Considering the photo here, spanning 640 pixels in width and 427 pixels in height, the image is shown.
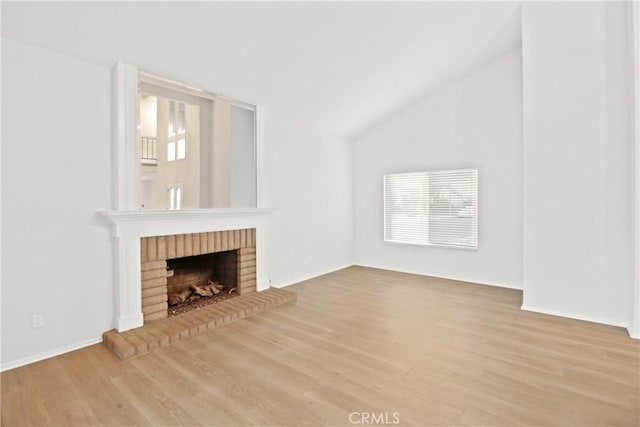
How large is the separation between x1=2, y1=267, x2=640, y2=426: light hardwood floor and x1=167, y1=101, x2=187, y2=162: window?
6.37 ft

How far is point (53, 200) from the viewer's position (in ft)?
8.68

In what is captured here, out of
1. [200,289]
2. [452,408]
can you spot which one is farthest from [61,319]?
[452,408]

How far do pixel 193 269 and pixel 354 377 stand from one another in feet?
8.99

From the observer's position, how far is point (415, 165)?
5629mm

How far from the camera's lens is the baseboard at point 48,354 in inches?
96.6

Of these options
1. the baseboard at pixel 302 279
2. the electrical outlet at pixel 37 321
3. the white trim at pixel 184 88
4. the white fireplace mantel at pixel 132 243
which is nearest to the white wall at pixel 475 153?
the baseboard at pixel 302 279

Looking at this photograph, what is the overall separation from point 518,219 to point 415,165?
1.83m

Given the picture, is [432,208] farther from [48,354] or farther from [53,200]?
[48,354]

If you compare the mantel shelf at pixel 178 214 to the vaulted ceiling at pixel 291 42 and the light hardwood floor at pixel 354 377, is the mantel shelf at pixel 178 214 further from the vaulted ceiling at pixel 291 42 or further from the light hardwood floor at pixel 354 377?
the vaulted ceiling at pixel 291 42

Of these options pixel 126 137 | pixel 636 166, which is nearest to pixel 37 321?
pixel 126 137

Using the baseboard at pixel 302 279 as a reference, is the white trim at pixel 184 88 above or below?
above

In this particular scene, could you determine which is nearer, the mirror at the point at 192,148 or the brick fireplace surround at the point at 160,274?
the brick fireplace surround at the point at 160,274

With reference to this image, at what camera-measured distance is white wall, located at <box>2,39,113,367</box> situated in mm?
2451

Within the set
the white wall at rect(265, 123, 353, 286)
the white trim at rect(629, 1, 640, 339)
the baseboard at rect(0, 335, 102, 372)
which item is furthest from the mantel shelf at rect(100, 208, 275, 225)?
the white trim at rect(629, 1, 640, 339)
